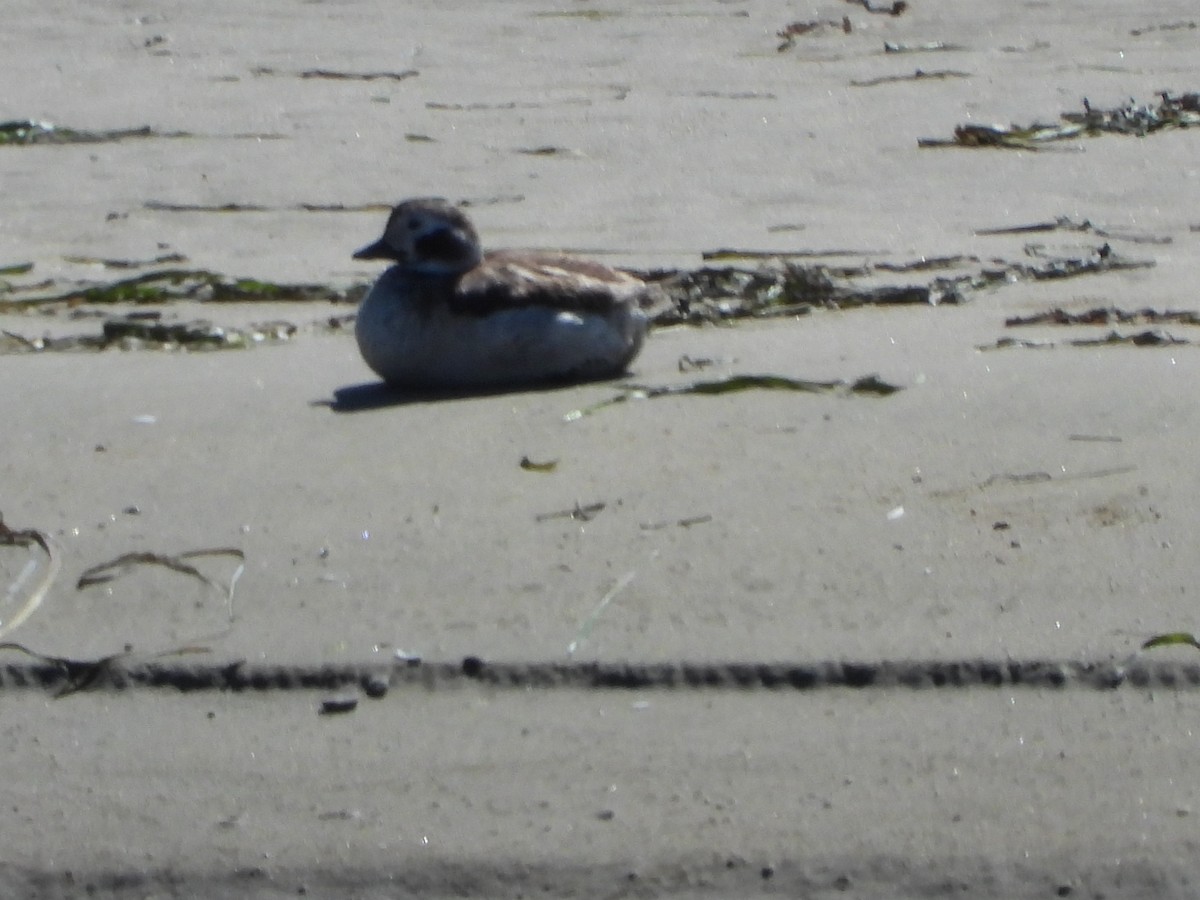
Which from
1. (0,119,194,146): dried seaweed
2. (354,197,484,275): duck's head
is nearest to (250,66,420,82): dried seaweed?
(0,119,194,146): dried seaweed

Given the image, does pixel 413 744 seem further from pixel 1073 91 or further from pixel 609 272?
pixel 1073 91

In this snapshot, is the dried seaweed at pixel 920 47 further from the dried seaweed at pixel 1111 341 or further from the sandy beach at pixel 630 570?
the dried seaweed at pixel 1111 341

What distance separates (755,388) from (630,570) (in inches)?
50.7

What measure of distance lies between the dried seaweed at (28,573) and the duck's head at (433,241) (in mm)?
1715

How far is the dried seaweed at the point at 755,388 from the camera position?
16.0 feet

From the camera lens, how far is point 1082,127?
8.90 meters

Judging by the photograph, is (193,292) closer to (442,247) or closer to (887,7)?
(442,247)

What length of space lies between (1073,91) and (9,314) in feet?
17.2

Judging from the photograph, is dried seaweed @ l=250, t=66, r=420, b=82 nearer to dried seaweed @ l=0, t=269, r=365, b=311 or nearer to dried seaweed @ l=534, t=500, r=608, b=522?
dried seaweed @ l=0, t=269, r=365, b=311

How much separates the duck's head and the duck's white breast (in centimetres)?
18

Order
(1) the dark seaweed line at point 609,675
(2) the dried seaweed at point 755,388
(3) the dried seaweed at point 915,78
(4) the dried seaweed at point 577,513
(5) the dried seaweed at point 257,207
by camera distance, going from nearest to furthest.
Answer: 1. (1) the dark seaweed line at point 609,675
2. (4) the dried seaweed at point 577,513
3. (2) the dried seaweed at point 755,388
4. (5) the dried seaweed at point 257,207
5. (3) the dried seaweed at point 915,78

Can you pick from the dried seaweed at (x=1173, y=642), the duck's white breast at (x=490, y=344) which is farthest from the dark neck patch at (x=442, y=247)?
the dried seaweed at (x=1173, y=642)

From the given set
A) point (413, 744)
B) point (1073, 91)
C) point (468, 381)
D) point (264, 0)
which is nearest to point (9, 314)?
point (468, 381)

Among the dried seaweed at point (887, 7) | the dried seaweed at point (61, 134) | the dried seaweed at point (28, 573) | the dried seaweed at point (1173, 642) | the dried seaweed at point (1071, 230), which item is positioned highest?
the dried seaweed at point (1173, 642)
